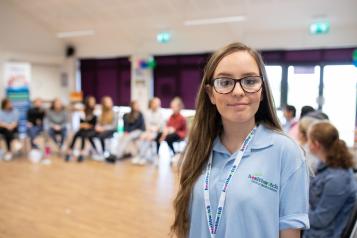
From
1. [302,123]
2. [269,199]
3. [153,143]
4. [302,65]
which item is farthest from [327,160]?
[153,143]

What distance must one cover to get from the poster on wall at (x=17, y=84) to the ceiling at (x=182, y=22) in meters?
1.80

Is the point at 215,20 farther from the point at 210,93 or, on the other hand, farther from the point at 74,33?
the point at 210,93

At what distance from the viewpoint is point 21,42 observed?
9930mm

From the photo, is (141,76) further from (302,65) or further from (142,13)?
(302,65)

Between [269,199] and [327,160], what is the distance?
110 centimetres

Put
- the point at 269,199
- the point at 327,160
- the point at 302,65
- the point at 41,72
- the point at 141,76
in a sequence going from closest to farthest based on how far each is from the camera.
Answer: the point at 269,199 < the point at 327,160 < the point at 302,65 < the point at 141,76 < the point at 41,72

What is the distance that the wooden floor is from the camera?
3207mm

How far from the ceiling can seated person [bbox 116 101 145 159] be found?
2.83m

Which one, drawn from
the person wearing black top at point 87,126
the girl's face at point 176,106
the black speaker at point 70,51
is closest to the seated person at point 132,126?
the person wearing black top at point 87,126

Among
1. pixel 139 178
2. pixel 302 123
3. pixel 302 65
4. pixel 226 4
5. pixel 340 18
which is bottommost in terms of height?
pixel 139 178

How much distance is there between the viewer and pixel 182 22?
816 cm

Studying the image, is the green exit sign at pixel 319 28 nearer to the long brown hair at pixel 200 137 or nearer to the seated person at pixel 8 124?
the long brown hair at pixel 200 137

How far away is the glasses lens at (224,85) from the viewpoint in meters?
1.07

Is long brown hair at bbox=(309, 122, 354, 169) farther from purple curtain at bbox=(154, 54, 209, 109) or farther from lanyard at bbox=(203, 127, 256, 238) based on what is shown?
purple curtain at bbox=(154, 54, 209, 109)
